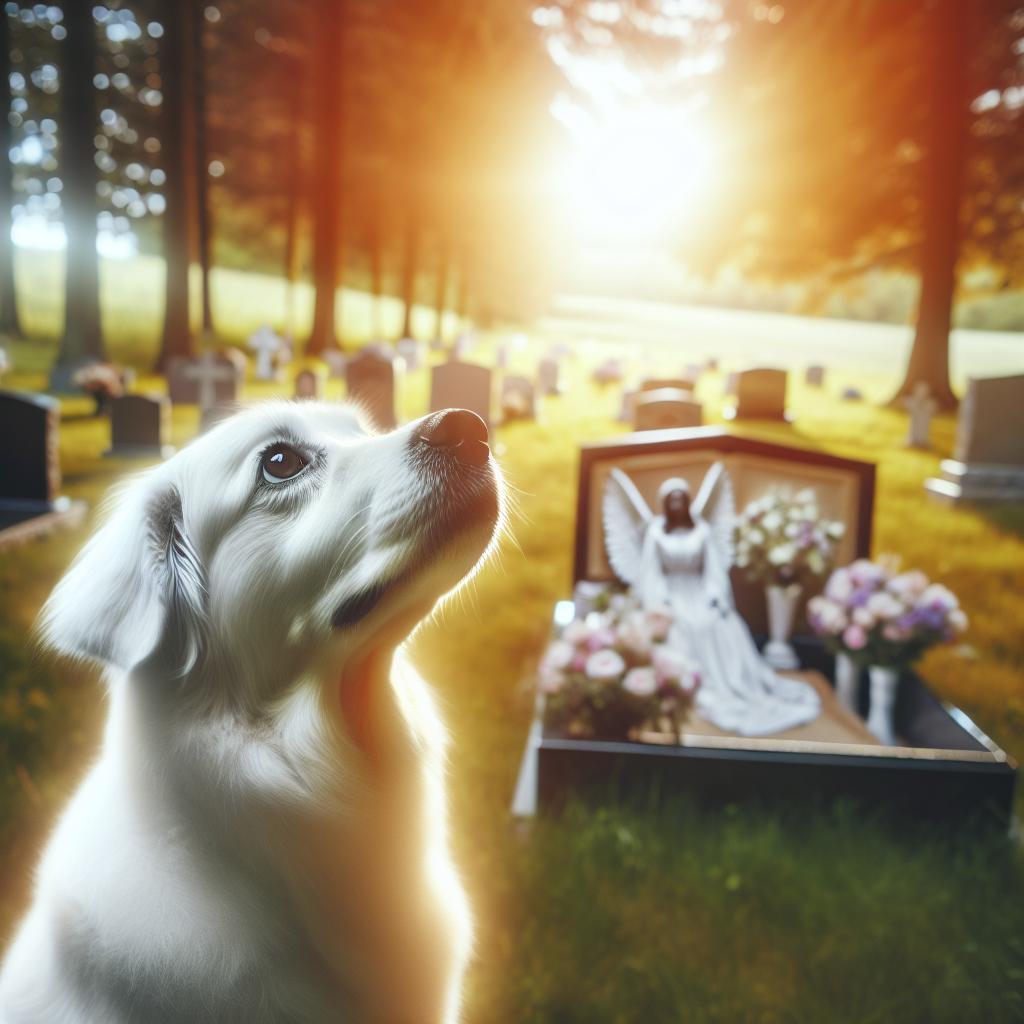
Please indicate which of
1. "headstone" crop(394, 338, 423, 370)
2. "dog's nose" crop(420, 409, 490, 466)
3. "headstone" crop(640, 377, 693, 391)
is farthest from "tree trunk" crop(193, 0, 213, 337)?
"dog's nose" crop(420, 409, 490, 466)

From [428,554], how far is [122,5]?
69.6 ft

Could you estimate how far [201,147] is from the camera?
58.3 ft

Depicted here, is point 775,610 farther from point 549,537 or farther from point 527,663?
point 549,537

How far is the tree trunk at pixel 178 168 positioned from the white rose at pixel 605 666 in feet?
43.9

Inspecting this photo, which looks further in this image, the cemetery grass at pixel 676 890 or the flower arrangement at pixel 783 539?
the flower arrangement at pixel 783 539

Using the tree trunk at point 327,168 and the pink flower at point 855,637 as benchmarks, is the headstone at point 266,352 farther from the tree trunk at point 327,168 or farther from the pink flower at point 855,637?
the pink flower at point 855,637

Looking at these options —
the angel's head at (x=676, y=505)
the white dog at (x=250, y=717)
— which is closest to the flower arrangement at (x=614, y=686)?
the angel's head at (x=676, y=505)

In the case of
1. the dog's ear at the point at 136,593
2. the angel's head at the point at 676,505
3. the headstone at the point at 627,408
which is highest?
the headstone at the point at 627,408

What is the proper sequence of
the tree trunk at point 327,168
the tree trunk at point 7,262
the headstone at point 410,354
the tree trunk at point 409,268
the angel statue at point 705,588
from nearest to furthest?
the angel statue at point 705,588 → the tree trunk at point 327,168 → the tree trunk at point 7,262 → the headstone at point 410,354 → the tree trunk at point 409,268

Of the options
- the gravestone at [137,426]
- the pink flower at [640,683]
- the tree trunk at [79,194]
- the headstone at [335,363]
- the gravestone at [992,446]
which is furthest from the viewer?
the headstone at [335,363]

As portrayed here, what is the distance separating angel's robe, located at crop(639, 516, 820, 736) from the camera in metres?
4.52

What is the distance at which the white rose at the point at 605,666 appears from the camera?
3.83 m

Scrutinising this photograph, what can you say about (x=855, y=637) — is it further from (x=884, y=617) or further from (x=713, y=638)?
(x=713, y=638)

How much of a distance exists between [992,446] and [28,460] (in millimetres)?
10474
